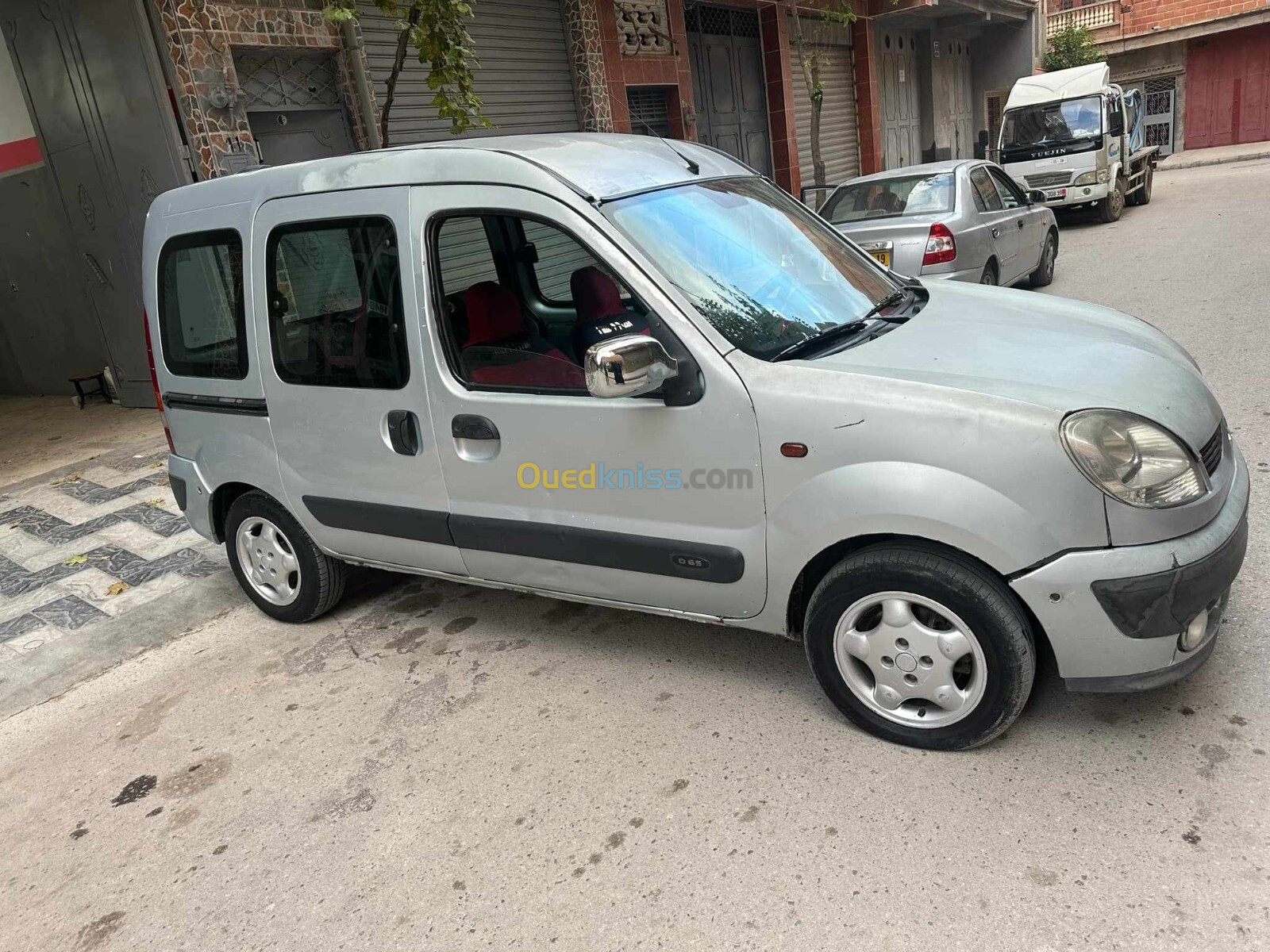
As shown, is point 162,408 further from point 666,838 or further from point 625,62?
point 625,62

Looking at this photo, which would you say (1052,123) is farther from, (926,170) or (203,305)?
(203,305)

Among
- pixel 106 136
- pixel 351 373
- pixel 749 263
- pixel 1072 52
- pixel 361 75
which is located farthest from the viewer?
pixel 1072 52

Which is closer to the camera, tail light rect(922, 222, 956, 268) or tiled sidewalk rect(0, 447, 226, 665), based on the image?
tiled sidewalk rect(0, 447, 226, 665)

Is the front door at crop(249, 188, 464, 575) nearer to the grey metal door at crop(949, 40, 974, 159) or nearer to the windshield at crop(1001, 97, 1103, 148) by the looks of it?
the windshield at crop(1001, 97, 1103, 148)

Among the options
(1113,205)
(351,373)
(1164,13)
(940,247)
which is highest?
(1164,13)

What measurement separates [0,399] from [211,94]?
6.06 metres

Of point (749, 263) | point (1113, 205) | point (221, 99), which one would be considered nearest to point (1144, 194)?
point (1113, 205)

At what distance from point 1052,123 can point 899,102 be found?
6.91 meters

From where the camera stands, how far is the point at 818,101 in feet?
→ 42.7

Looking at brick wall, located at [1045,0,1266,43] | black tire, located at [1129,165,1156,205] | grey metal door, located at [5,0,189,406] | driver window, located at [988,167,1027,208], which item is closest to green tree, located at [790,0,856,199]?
driver window, located at [988,167,1027,208]

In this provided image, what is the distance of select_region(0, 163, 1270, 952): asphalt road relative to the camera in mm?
2301

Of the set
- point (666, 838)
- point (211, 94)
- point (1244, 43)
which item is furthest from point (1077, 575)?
point (1244, 43)

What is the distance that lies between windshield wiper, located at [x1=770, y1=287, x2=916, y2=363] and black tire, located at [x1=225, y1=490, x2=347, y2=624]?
7.78 ft

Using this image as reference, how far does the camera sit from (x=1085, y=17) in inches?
1240
